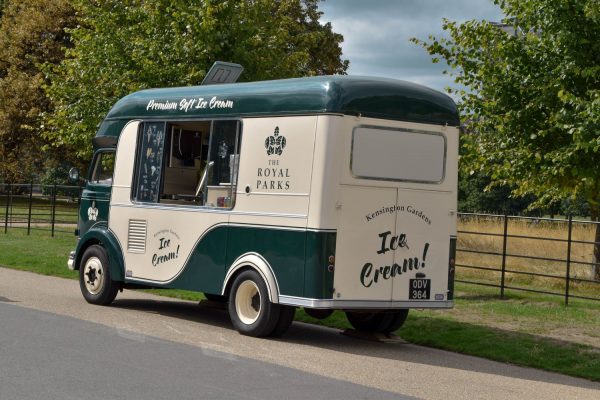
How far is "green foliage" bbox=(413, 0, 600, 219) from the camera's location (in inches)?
771

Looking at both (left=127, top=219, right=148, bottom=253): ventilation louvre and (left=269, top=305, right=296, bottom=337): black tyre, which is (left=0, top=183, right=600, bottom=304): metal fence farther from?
(left=269, top=305, right=296, bottom=337): black tyre

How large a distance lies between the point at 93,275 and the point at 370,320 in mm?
4237

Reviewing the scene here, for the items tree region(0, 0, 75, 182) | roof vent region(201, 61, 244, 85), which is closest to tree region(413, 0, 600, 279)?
roof vent region(201, 61, 244, 85)

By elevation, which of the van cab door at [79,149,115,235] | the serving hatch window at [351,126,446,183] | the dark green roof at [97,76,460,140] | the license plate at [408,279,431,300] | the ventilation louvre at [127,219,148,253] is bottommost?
the license plate at [408,279,431,300]

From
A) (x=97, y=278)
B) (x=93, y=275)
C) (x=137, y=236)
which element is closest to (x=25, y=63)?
(x=93, y=275)

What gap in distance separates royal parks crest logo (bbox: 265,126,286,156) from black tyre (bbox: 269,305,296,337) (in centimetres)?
181

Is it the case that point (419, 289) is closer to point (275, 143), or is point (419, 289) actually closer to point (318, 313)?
point (318, 313)

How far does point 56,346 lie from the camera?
34.9ft

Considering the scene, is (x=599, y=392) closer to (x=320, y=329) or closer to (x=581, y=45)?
(x=320, y=329)

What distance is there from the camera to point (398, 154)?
12.4 metres

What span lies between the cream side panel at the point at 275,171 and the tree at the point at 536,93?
296 inches

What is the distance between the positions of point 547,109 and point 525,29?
1733 millimetres

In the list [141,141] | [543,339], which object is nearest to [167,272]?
[141,141]

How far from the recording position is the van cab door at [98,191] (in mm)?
15281
